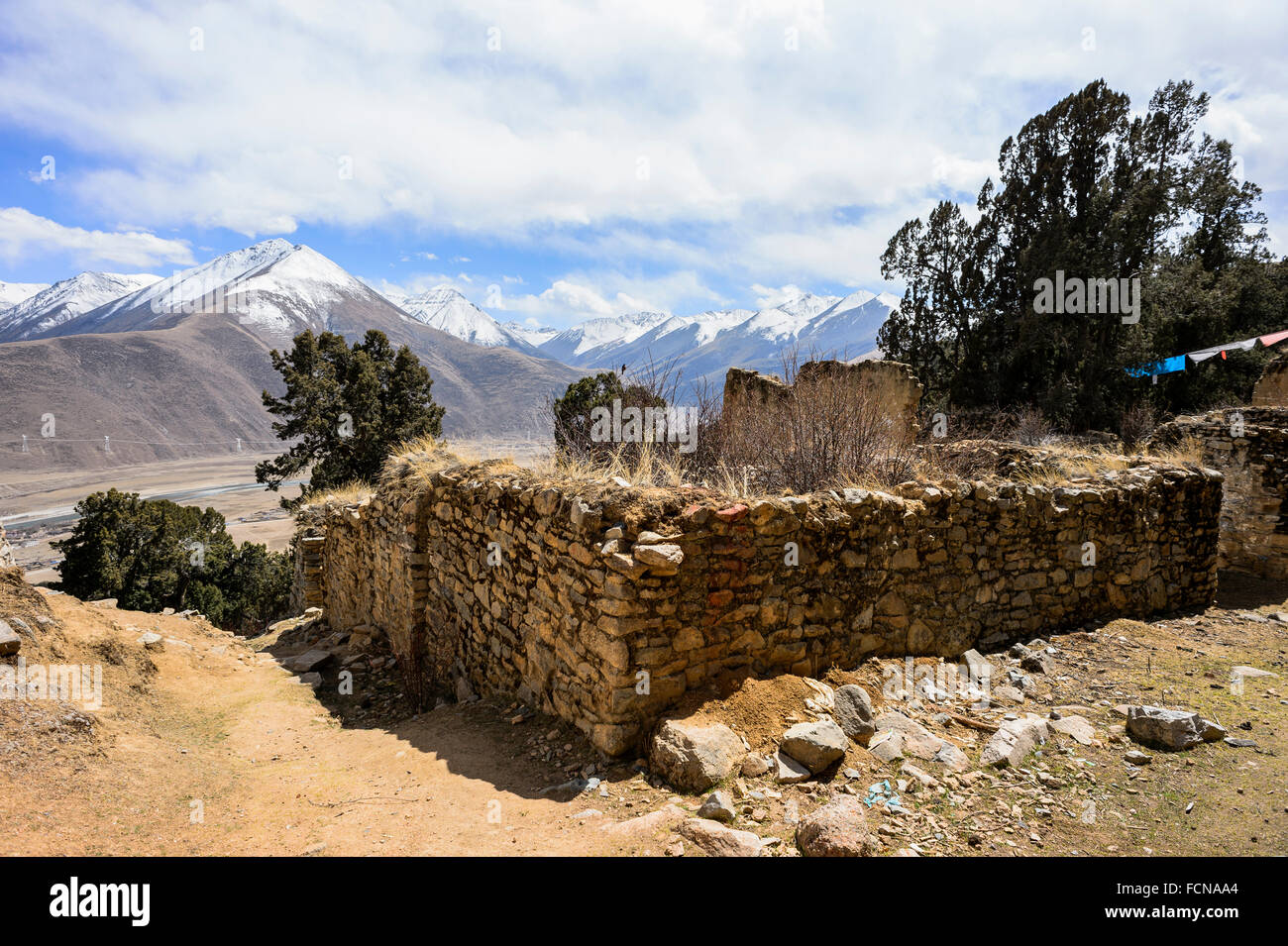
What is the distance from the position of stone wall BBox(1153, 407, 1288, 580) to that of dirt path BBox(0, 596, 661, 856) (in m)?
11.5

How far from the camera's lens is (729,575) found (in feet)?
14.2

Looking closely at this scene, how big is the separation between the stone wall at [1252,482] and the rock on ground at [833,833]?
10486 mm

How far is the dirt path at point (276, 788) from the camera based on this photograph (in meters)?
3.31

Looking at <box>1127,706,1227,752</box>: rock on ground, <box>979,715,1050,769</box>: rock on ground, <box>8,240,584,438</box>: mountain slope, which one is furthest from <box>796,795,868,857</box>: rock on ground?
<box>8,240,584,438</box>: mountain slope

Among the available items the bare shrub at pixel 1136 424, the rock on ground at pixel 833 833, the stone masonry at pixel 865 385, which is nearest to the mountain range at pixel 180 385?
the bare shrub at pixel 1136 424

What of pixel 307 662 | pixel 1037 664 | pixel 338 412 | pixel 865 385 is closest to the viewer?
pixel 1037 664

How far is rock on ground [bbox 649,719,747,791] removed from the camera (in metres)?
3.74

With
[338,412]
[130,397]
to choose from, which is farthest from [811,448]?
[130,397]

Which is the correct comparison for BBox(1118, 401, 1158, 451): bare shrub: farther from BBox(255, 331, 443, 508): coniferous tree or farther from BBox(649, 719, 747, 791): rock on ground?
BBox(255, 331, 443, 508): coniferous tree

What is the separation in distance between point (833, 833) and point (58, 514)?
8203cm

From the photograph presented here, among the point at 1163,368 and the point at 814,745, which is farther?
the point at 1163,368

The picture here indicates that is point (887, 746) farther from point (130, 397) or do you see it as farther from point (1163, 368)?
point (130, 397)
